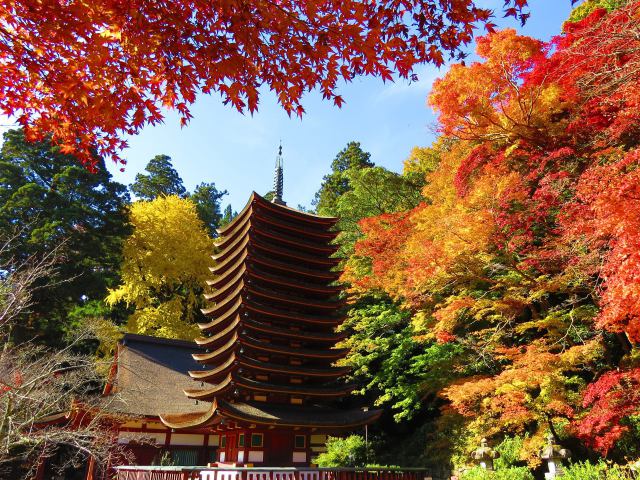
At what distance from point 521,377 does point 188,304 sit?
62.2 feet

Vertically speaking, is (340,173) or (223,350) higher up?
(340,173)

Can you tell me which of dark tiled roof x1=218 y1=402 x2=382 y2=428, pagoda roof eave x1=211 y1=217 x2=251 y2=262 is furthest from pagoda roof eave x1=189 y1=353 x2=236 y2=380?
pagoda roof eave x1=211 y1=217 x2=251 y2=262

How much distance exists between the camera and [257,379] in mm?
12891

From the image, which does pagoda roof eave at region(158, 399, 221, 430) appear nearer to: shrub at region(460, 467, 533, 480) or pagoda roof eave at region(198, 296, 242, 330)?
pagoda roof eave at region(198, 296, 242, 330)

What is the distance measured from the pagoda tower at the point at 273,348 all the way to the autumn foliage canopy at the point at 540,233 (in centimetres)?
322

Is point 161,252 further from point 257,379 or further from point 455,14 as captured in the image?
point 455,14

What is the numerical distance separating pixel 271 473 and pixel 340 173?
2398 cm

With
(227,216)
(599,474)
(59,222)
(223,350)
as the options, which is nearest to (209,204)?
(227,216)

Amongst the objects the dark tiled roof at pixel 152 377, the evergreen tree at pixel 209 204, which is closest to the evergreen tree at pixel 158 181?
the evergreen tree at pixel 209 204

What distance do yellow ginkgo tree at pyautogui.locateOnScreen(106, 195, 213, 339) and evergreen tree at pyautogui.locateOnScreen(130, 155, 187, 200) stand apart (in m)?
10.6

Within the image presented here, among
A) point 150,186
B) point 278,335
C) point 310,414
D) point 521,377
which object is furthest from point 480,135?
point 150,186

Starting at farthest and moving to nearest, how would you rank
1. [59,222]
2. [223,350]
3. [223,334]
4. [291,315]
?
[59,222] → [291,315] → [223,334] → [223,350]

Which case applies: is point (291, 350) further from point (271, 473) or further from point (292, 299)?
point (271, 473)

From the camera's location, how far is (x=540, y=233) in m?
13.3
